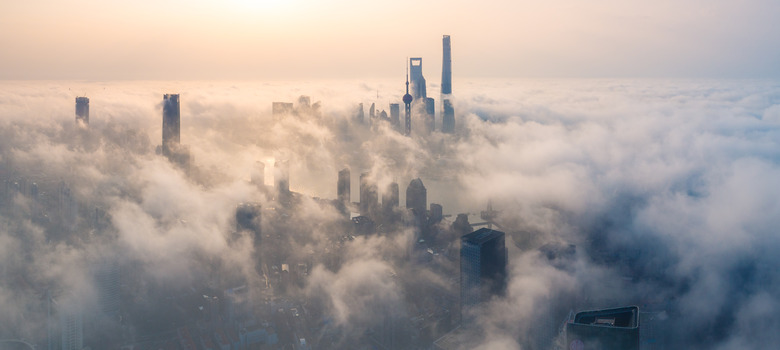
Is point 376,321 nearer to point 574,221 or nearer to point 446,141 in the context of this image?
point 574,221

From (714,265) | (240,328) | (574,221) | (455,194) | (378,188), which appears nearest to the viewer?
(240,328)

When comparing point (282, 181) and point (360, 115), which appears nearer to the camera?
point (282, 181)

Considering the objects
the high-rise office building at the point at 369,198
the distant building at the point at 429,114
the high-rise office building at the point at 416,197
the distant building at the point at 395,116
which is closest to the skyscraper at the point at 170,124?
the high-rise office building at the point at 369,198

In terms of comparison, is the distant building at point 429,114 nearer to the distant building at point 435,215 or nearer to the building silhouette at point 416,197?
the building silhouette at point 416,197

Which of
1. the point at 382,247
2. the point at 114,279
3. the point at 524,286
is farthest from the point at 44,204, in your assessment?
the point at 524,286

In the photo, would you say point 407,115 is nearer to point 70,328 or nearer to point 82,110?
point 82,110

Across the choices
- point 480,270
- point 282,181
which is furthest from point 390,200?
point 480,270

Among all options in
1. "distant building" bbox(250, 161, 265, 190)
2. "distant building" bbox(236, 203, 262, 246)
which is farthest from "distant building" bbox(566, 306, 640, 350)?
"distant building" bbox(250, 161, 265, 190)
